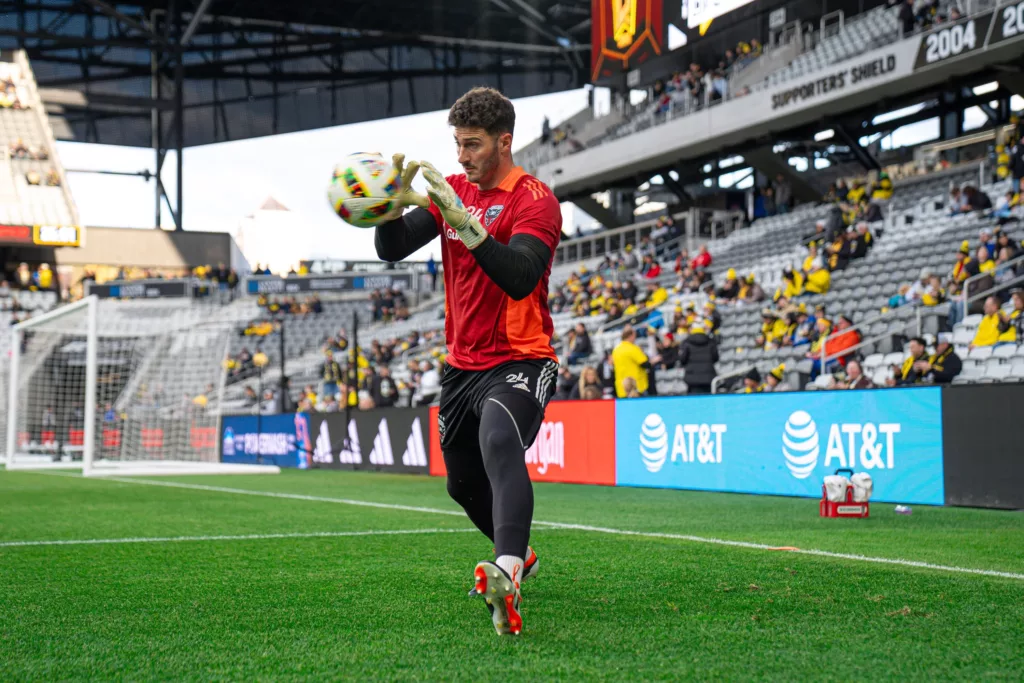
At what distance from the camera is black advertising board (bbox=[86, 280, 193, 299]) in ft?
131

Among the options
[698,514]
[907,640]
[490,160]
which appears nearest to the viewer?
[907,640]

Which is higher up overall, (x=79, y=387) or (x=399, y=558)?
(x=79, y=387)

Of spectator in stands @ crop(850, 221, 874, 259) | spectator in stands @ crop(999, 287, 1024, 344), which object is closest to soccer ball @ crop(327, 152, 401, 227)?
spectator in stands @ crop(999, 287, 1024, 344)

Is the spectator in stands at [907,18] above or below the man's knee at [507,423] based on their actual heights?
above

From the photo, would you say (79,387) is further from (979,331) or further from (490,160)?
(490,160)

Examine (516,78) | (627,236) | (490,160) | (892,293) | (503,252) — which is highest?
(516,78)

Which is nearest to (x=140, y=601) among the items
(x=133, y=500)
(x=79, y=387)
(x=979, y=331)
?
(x=133, y=500)

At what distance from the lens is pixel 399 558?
5629mm

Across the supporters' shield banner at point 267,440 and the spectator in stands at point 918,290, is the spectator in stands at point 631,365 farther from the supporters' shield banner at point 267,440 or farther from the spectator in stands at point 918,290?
the supporters' shield banner at point 267,440

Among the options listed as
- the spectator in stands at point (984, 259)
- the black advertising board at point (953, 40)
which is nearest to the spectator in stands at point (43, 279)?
the black advertising board at point (953, 40)

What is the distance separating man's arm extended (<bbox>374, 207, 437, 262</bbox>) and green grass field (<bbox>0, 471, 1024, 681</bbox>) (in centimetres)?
128

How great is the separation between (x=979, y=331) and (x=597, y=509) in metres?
6.22

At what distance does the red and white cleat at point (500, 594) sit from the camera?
328 centimetres

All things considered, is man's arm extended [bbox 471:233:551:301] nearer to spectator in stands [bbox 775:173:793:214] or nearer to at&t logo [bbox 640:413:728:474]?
at&t logo [bbox 640:413:728:474]
